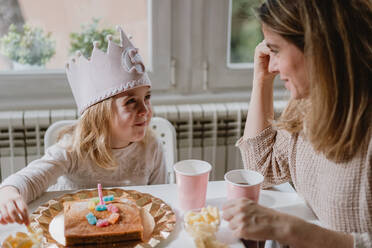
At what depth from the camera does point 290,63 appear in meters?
0.97

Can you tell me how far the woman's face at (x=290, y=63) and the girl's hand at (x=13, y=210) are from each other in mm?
722

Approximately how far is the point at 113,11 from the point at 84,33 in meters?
0.19

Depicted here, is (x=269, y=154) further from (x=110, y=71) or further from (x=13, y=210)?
(x=13, y=210)

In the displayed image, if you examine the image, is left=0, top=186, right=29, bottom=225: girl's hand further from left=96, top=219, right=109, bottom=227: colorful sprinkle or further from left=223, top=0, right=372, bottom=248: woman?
left=223, top=0, right=372, bottom=248: woman

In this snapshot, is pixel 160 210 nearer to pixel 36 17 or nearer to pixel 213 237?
pixel 213 237

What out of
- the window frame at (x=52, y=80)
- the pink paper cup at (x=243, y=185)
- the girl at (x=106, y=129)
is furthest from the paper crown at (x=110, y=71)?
the window frame at (x=52, y=80)

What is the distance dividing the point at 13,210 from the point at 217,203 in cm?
53

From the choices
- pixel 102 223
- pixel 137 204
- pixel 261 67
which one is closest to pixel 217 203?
pixel 137 204

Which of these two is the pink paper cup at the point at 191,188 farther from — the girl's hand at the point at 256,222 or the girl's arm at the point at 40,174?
the girl's arm at the point at 40,174

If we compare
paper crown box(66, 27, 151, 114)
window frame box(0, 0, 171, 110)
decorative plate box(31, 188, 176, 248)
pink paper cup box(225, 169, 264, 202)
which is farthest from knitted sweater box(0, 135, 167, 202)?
window frame box(0, 0, 171, 110)

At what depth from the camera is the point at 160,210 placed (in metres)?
1.08

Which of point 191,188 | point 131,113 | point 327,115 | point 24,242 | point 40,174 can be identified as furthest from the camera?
point 131,113

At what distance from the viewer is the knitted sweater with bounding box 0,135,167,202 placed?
1.20m

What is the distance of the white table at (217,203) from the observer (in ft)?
3.17
